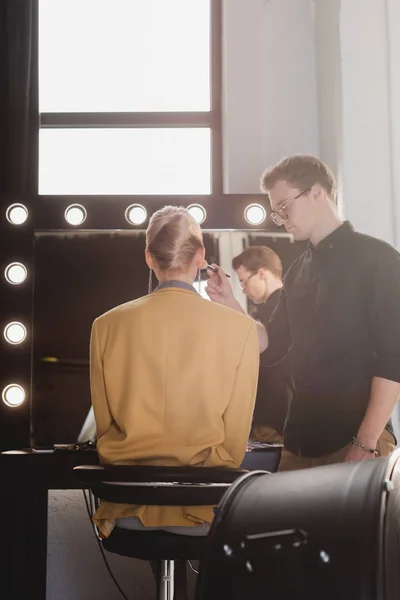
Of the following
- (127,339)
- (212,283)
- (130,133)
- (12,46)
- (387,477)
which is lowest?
(387,477)

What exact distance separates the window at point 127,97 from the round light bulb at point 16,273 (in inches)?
18.3

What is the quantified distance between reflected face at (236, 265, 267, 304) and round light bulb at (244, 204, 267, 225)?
0.51ft

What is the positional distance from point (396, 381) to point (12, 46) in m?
1.64

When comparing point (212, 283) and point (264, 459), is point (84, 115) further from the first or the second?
point (264, 459)

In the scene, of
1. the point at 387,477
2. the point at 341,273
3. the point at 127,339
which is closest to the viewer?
the point at 387,477

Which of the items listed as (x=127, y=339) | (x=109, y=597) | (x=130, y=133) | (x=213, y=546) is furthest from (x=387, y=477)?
(x=130, y=133)

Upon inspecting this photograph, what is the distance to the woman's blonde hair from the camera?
5.41 feet

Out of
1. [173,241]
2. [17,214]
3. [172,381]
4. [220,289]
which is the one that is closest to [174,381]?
[172,381]

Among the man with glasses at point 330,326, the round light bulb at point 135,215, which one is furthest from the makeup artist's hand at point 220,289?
the round light bulb at point 135,215

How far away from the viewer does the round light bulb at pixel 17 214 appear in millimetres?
2404

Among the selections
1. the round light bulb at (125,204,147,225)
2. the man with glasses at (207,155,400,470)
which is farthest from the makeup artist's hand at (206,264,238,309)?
the round light bulb at (125,204,147,225)

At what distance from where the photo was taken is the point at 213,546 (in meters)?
1.02

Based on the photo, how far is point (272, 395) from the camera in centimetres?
227

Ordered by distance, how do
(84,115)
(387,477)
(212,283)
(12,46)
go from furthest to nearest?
(84,115) → (12,46) → (212,283) → (387,477)
